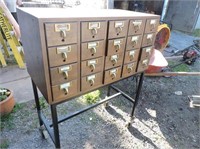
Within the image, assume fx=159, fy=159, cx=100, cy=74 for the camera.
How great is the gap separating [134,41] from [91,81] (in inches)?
18.8

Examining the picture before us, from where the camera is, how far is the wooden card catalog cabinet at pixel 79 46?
0.86 metres

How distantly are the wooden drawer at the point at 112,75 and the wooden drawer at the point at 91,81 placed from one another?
47 mm

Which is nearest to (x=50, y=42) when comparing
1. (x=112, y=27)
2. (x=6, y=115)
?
(x=112, y=27)

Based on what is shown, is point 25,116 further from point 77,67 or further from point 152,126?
point 152,126

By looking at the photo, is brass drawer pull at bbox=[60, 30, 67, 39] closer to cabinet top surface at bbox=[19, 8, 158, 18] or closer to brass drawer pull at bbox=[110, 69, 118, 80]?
cabinet top surface at bbox=[19, 8, 158, 18]

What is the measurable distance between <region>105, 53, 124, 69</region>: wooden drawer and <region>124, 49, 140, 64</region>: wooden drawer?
6 cm

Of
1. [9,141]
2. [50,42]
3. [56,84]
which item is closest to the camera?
[50,42]

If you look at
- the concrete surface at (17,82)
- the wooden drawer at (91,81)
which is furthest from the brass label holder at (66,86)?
the concrete surface at (17,82)

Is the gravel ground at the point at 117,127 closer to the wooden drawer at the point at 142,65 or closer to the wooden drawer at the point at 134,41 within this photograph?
the wooden drawer at the point at 142,65

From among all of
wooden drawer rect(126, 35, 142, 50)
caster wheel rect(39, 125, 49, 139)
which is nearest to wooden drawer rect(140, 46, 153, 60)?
wooden drawer rect(126, 35, 142, 50)

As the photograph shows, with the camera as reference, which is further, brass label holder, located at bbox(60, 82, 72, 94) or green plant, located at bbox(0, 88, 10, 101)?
green plant, located at bbox(0, 88, 10, 101)

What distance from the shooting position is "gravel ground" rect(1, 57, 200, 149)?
1816mm

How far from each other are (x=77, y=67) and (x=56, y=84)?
17 centimetres

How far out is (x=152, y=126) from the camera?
6.88 ft
